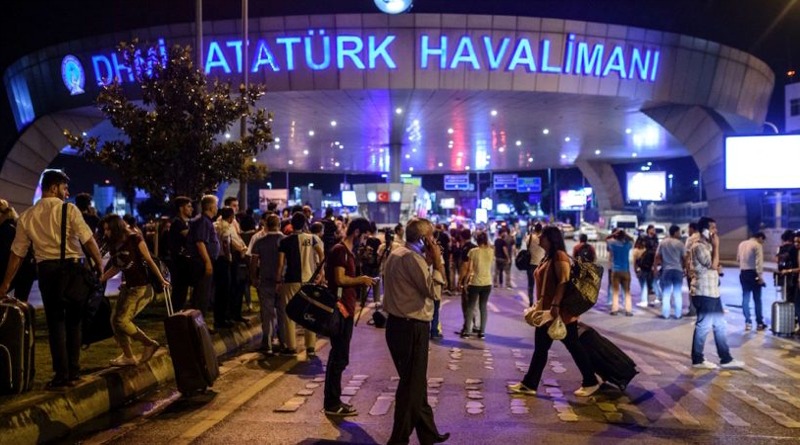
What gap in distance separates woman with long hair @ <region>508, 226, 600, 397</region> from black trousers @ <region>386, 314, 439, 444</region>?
2.20m

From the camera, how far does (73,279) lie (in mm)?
6430

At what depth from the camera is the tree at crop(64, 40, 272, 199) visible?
12.0 metres

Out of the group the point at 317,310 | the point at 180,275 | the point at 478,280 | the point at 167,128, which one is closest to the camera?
the point at 317,310

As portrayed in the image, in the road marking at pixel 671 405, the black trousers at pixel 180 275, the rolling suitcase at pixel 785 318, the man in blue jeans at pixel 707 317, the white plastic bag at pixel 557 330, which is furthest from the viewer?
the rolling suitcase at pixel 785 318

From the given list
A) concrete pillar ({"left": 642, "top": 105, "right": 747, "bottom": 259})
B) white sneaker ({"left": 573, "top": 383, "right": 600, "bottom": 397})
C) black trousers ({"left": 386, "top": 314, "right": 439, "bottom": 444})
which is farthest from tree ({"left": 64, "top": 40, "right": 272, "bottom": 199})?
concrete pillar ({"left": 642, "top": 105, "right": 747, "bottom": 259})

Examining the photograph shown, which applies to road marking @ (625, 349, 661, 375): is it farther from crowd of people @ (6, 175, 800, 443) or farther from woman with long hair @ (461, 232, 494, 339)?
woman with long hair @ (461, 232, 494, 339)

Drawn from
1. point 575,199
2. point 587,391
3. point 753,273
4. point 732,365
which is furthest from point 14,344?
point 575,199

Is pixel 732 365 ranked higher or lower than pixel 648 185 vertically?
lower

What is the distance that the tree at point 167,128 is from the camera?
474 inches

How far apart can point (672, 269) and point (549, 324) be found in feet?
25.8

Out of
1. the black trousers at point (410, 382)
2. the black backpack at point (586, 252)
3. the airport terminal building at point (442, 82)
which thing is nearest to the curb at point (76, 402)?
the black trousers at point (410, 382)

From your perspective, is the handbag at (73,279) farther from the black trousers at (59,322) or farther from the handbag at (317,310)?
the handbag at (317,310)

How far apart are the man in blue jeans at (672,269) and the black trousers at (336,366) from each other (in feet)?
30.2

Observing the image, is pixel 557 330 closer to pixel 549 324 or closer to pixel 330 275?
pixel 549 324
